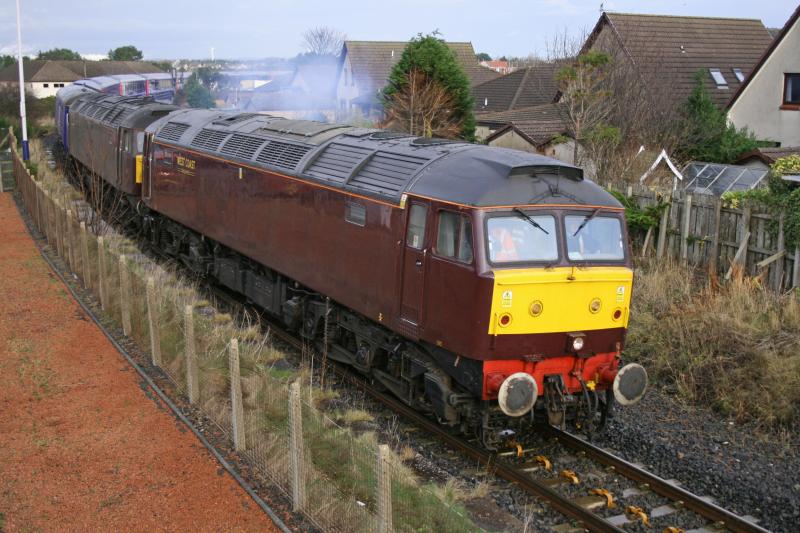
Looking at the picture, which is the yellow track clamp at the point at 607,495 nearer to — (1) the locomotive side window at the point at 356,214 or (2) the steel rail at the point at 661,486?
(2) the steel rail at the point at 661,486

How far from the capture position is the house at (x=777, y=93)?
2583 cm

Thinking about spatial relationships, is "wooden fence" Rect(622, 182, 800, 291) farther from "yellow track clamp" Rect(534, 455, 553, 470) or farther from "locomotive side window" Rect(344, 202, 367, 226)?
"locomotive side window" Rect(344, 202, 367, 226)

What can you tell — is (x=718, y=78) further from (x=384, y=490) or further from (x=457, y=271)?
(x=384, y=490)

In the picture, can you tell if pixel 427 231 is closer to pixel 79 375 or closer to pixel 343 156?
pixel 343 156

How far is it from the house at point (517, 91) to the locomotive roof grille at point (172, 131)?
23748 mm

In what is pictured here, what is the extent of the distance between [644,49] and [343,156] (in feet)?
71.5

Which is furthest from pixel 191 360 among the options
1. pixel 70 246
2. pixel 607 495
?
pixel 70 246

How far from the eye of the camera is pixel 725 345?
1136cm

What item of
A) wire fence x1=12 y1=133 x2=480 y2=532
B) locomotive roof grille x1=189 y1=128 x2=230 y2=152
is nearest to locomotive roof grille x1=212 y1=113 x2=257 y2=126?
locomotive roof grille x1=189 y1=128 x2=230 y2=152

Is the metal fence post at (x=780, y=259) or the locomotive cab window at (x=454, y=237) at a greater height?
the locomotive cab window at (x=454, y=237)

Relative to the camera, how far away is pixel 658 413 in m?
10.6

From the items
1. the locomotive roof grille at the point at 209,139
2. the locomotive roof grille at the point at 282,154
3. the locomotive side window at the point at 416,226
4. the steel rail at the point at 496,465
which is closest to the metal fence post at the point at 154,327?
the steel rail at the point at 496,465

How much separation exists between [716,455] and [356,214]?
5040 millimetres

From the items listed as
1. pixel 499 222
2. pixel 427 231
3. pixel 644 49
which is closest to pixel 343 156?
pixel 427 231
